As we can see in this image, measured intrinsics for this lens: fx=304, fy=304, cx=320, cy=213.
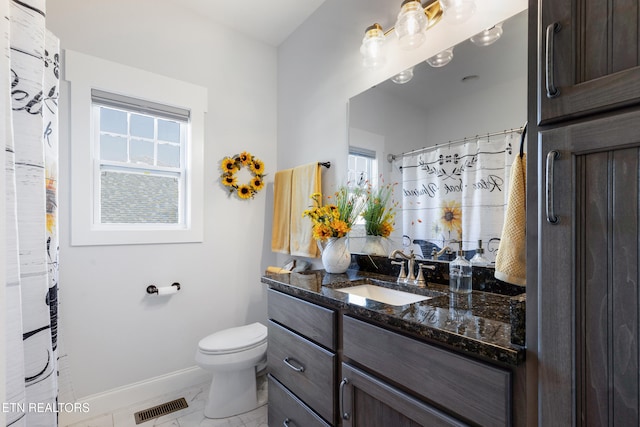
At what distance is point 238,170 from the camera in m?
2.49

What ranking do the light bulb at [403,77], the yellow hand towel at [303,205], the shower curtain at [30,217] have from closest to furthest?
the shower curtain at [30,217] < the light bulb at [403,77] < the yellow hand towel at [303,205]

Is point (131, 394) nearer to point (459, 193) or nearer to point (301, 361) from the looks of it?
point (301, 361)

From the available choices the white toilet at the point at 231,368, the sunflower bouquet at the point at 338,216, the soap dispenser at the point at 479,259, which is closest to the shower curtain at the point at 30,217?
the white toilet at the point at 231,368

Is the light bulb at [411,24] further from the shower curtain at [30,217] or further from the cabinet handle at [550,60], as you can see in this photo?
the shower curtain at [30,217]

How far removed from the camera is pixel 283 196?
2.46 m

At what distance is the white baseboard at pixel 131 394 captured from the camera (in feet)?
6.14

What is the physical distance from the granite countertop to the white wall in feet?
3.61

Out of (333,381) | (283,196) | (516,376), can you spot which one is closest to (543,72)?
(516,376)

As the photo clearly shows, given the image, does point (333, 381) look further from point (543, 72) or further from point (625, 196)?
point (543, 72)

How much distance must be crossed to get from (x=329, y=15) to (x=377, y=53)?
690 mm

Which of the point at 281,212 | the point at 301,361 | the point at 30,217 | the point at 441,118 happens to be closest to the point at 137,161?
the point at 281,212

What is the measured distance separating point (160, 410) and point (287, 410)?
3.41ft

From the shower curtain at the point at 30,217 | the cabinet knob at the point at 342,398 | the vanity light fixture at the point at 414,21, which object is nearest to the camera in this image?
the shower curtain at the point at 30,217

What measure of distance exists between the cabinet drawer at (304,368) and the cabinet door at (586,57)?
3.60ft
